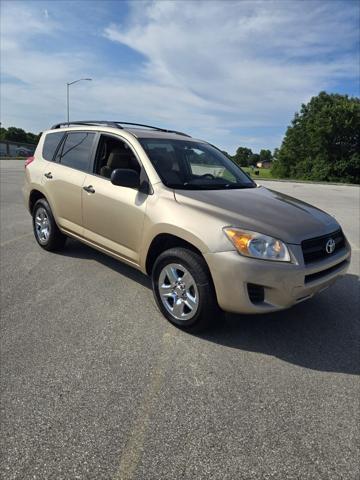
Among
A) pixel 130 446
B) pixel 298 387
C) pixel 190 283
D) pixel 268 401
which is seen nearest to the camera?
A: pixel 130 446

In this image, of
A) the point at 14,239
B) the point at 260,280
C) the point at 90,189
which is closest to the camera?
the point at 260,280

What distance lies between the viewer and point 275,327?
346cm

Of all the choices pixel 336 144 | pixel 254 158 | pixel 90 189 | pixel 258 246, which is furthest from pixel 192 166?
pixel 254 158

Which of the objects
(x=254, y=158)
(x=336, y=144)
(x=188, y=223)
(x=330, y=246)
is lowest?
(x=330, y=246)

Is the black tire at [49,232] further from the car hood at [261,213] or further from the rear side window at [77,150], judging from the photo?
the car hood at [261,213]

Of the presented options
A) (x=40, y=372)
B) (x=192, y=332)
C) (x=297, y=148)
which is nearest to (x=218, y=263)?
(x=192, y=332)

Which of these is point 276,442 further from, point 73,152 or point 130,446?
point 73,152

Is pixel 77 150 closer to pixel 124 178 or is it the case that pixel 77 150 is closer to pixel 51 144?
pixel 51 144

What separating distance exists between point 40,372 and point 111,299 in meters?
1.33

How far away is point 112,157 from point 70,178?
72 centimetres

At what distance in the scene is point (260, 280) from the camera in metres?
2.80

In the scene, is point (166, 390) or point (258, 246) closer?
point (166, 390)

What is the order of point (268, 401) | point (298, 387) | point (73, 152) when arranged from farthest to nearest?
point (73, 152) < point (298, 387) < point (268, 401)

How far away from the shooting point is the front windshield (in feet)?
12.1
